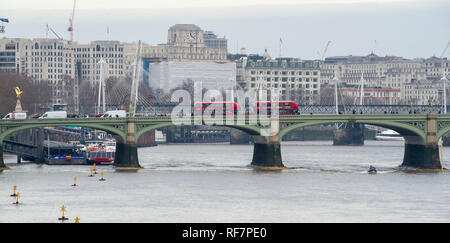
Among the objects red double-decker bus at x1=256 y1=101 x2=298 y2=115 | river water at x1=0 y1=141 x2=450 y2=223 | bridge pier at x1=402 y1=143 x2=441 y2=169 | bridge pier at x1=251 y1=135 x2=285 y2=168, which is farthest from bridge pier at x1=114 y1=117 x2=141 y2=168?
bridge pier at x1=402 y1=143 x2=441 y2=169

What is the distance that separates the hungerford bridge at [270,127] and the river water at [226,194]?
2.53 metres

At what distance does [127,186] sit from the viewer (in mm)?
86438

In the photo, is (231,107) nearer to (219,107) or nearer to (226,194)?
(219,107)

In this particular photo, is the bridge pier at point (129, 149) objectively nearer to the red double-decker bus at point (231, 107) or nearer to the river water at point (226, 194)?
the river water at point (226, 194)

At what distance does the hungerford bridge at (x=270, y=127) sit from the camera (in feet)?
341

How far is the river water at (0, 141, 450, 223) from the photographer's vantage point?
224ft

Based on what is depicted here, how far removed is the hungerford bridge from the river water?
2.53 m

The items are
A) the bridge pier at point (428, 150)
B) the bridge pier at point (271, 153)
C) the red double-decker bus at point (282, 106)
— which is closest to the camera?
the bridge pier at point (271, 153)

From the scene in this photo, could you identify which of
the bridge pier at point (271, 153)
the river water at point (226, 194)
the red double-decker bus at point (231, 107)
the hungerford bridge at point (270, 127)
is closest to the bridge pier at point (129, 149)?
the hungerford bridge at point (270, 127)

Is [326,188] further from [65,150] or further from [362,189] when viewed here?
[65,150]
